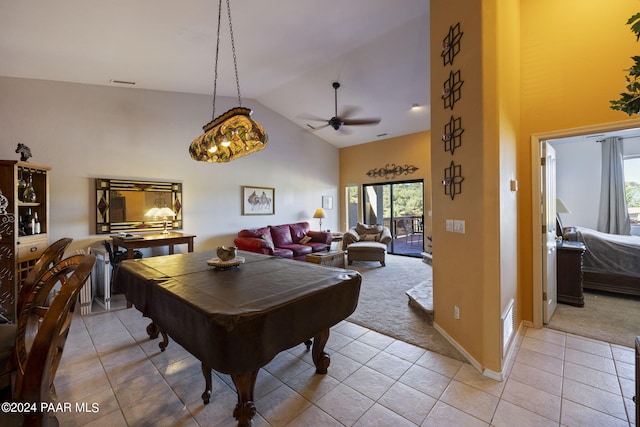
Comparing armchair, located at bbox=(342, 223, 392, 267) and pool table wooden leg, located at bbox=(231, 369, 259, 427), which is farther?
armchair, located at bbox=(342, 223, 392, 267)

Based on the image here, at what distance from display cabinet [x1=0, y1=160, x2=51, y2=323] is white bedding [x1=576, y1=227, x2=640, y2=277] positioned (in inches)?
282

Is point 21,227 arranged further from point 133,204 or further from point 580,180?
point 580,180

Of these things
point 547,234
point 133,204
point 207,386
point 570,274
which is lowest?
point 207,386

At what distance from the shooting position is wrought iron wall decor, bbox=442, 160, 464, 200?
95.2 inches

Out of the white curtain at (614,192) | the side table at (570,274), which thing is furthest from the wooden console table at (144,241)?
the white curtain at (614,192)

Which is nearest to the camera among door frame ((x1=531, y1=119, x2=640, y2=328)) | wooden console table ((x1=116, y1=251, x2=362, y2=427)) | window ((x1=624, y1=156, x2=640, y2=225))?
wooden console table ((x1=116, y1=251, x2=362, y2=427))

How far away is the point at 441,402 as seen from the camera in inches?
72.2

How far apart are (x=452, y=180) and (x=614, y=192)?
5.30 m

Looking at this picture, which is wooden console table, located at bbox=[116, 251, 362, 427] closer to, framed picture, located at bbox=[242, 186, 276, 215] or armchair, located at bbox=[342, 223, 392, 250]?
framed picture, located at bbox=[242, 186, 276, 215]

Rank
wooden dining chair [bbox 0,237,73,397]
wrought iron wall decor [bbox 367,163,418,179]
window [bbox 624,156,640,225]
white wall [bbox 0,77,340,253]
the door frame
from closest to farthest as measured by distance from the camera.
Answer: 1. wooden dining chair [bbox 0,237,73,397]
2. the door frame
3. white wall [bbox 0,77,340,253]
4. window [bbox 624,156,640,225]
5. wrought iron wall decor [bbox 367,163,418,179]

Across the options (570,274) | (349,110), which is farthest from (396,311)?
(349,110)

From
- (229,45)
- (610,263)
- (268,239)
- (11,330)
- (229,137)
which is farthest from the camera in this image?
(268,239)

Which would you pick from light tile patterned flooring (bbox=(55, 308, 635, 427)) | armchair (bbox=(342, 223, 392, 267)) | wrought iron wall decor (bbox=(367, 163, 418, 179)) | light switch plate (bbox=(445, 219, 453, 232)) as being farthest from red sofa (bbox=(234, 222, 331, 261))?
light switch plate (bbox=(445, 219, 453, 232))

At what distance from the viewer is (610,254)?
A: 3740 mm
